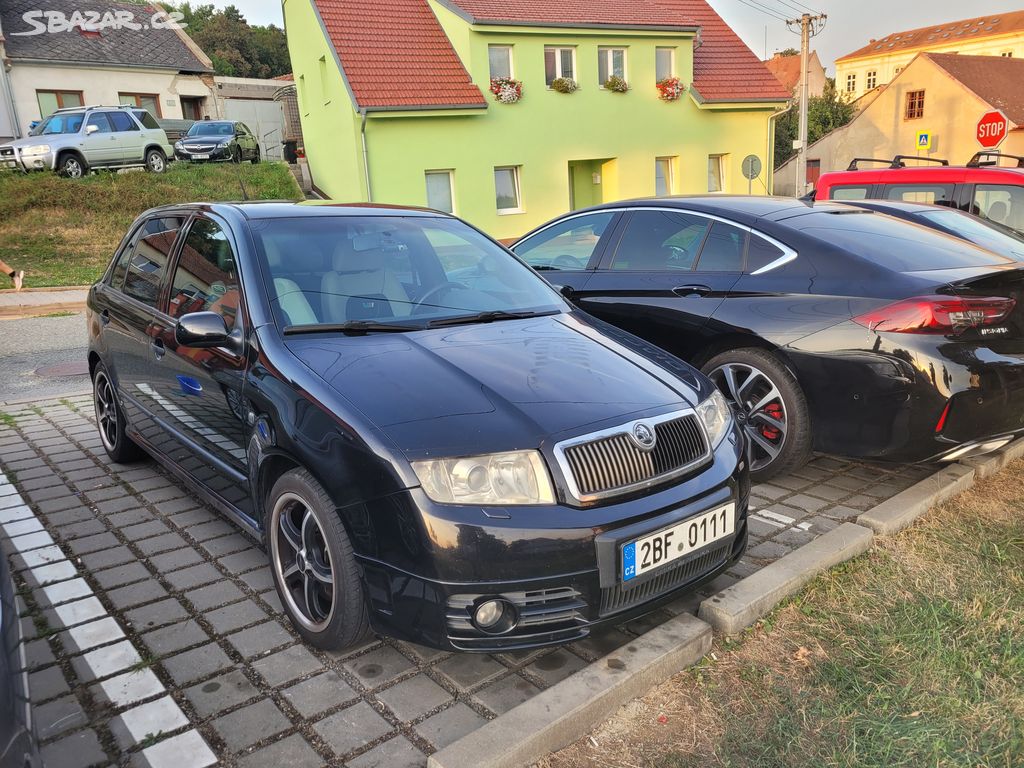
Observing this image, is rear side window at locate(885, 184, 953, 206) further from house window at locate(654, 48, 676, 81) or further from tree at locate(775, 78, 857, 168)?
tree at locate(775, 78, 857, 168)

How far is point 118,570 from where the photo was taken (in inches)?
149

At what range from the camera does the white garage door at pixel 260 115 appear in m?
35.3

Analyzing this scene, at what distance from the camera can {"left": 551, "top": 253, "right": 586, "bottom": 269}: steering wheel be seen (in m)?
5.66

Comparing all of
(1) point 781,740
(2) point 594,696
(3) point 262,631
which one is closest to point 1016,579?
(1) point 781,740

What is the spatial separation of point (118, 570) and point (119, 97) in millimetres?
36411

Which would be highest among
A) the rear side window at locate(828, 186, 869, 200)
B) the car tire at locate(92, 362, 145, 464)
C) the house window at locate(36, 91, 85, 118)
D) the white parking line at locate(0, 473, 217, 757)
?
the house window at locate(36, 91, 85, 118)

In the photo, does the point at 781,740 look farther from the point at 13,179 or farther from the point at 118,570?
the point at 13,179

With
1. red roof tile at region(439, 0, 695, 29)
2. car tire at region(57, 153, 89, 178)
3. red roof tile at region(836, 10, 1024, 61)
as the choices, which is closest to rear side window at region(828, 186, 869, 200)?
red roof tile at region(439, 0, 695, 29)

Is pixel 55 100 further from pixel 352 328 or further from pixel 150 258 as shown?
pixel 352 328

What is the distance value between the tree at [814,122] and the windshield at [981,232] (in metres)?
51.3

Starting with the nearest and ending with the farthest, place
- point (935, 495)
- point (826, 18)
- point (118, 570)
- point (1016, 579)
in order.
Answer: point (1016, 579) → point (118, 570) → point (935, 495) → point (826, 18)

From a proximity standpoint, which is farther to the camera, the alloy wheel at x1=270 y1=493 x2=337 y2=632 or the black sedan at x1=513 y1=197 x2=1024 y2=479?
the black sedan at x1=513 y1=197 x2=1024 y2=479

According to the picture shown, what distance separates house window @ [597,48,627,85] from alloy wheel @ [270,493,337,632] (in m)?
24.1

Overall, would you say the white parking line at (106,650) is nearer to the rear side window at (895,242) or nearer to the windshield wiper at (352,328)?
the windshield wiper at (352,328)
